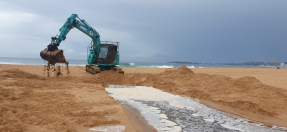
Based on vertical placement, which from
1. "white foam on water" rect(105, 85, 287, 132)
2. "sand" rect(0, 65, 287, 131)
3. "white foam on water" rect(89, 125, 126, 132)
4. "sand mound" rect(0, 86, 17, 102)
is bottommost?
"white foam on water" rect(105, 85, 287, 132)

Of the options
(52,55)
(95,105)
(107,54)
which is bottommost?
(95,105)

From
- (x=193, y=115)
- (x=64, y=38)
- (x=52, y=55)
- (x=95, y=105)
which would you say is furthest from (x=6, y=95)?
(x=64, y=38)

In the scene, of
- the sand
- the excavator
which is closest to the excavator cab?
the excavator

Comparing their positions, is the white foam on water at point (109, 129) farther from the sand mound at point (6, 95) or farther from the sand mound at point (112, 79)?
the sand mound at point (112, 79)

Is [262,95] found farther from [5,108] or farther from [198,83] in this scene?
[5,108]

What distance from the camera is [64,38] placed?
12.1 meters

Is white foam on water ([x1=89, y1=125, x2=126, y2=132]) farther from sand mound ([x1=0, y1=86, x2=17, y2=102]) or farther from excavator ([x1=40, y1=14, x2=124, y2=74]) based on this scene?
excavator ([x1=40, y1=14, x2=124, y2=74])

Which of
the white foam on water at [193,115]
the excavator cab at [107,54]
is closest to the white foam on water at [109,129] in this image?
the white foam on water at [193,115]

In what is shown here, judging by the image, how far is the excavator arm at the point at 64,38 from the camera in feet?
34.8

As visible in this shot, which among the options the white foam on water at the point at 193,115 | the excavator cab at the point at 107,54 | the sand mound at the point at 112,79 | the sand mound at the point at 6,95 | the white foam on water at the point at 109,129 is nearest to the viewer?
the white foam on water at the point at 109,129

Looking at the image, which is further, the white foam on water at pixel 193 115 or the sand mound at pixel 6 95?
the sand mound at pixel 6 95

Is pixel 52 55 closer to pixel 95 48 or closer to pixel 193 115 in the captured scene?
pixel 95 48

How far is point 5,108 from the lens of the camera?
379cm

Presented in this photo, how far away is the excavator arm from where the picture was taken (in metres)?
10.6
